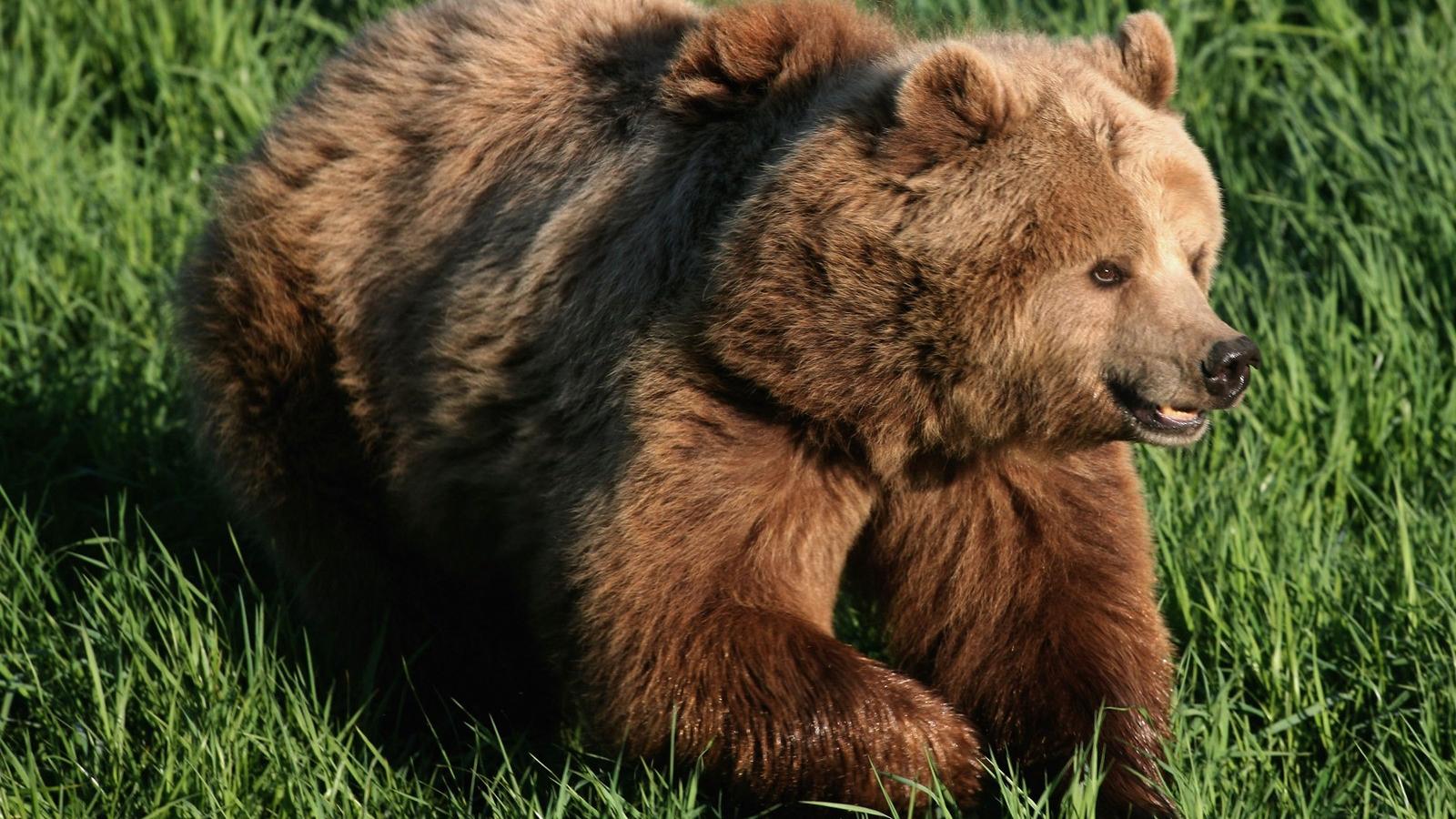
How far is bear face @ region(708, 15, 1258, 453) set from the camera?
4082 millimetres

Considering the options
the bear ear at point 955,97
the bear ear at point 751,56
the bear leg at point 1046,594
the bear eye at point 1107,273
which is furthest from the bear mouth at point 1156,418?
the bear ear at point 751,56

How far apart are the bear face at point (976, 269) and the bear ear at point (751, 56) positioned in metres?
0.32

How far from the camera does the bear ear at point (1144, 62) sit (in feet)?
14.7

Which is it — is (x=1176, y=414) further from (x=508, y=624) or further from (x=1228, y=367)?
(x=508, y=624)

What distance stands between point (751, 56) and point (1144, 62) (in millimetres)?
958

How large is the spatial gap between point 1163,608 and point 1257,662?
0.44 meters

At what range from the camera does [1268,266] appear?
249 inches

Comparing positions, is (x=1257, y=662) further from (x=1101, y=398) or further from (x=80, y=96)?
(x=80, y=96)

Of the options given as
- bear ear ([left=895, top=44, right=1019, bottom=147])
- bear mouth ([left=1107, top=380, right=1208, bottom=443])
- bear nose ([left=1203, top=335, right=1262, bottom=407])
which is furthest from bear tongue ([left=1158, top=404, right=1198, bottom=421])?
bear ear ([left=895, top=44, right=1019, bottom=147])

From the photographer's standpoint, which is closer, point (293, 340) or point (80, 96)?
point (293, 340)

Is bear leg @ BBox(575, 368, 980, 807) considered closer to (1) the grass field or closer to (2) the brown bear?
(2) the brown bear

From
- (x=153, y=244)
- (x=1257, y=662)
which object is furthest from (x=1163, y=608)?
(x=153, y=244)

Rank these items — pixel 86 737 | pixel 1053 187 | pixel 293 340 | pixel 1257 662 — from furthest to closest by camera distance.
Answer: pixel 293 340 → pixel 1257 662 → pixel 86 737 → pixel 1053 187

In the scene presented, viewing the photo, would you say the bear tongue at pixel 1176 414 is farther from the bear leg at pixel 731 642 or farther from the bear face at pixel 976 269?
the bear leg at pixel 731 642
